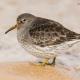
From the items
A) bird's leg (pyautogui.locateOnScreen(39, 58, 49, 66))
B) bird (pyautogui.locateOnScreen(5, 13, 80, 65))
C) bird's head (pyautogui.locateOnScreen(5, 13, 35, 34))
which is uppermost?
bird's head (pyautogui.locateOnScreen(5, 13, 35, 34))

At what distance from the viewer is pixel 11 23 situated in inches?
587

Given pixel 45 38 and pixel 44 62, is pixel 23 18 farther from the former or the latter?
pixel 44 62

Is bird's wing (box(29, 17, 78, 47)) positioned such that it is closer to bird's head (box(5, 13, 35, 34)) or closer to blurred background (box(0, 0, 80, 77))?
bird's head (box(5, 13, 35, 34))

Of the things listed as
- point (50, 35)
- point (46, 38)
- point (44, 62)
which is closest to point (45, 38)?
→ point (46, 38)

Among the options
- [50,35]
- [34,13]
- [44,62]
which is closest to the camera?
[50,35]

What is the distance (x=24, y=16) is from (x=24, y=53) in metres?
1.26

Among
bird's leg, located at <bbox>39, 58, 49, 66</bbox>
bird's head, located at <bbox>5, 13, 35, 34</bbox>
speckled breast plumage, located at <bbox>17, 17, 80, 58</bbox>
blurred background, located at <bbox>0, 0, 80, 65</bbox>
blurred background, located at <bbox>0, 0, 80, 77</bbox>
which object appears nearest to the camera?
speckled breast plumage, located at <bbox>17, 17, 80, 58</bbox>

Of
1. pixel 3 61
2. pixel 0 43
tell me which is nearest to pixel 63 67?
pixel 3 61

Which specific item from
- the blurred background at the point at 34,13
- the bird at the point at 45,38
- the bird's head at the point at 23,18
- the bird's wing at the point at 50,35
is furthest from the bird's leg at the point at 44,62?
the bird's head at the point at 23,18

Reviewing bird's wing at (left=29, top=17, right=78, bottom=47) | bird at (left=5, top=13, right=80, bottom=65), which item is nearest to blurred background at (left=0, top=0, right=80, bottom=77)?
bird at (left=5, top=13, right=80, bottom=65)

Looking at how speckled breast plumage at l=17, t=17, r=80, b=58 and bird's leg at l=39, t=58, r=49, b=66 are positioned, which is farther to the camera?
bird's leg at l=39, t=58, r=49, b=66

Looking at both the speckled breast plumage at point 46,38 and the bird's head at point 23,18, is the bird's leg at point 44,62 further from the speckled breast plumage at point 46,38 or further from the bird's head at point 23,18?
the bird's head at point 23,18

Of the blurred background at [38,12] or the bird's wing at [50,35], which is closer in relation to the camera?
the bird's wing at [50,35]

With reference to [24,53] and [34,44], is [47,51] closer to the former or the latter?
[34,44]
